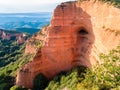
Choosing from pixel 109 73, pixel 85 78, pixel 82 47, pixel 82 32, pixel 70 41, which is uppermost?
pixel 82 32

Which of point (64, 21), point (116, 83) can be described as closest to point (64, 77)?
point (64, 21)

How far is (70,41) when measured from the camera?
68062 mm

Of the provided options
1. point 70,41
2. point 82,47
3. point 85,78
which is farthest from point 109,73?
point 70,41

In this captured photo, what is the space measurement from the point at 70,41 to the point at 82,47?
2.32 metres

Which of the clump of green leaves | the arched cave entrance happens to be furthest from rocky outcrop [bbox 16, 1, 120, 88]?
the clump of green leaves

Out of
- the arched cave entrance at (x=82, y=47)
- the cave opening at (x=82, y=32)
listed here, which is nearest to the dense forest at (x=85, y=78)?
the arched cave entrance at (x=82, y=47)

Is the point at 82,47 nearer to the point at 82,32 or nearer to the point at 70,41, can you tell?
the point at 70,41

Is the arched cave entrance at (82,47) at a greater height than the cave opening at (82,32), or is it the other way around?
the cave opening at (82,32)

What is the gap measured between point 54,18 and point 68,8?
3.03 meters

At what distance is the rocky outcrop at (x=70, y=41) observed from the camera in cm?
6175

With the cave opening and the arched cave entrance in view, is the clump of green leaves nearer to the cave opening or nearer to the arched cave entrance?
the arched cave entrance

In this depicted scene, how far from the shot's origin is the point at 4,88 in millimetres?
74938

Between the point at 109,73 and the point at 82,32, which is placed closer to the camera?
the point at 109,73

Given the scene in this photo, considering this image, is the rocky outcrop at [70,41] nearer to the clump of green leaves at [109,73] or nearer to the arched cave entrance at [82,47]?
the arched cave entrance at [82,47]
